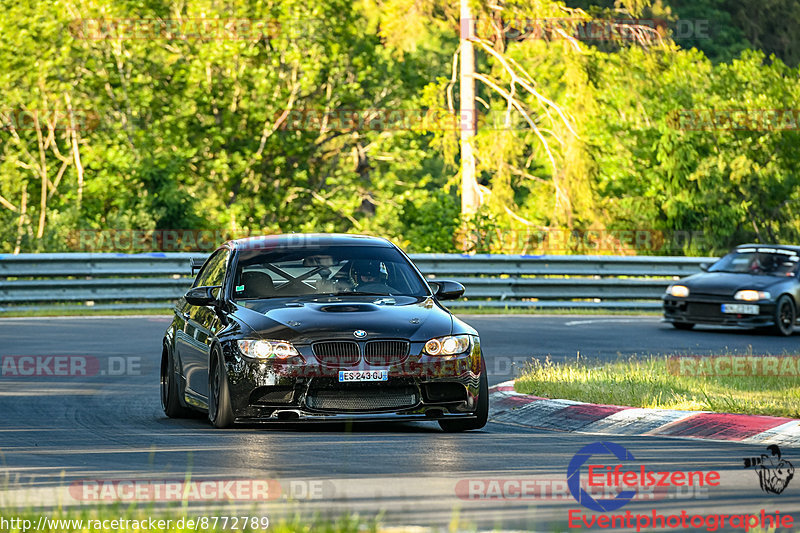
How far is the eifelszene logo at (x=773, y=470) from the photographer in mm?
8016

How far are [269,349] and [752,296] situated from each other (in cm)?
1300

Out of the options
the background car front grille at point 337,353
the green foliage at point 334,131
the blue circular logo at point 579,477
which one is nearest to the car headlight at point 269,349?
the background car front grille at point 337,353

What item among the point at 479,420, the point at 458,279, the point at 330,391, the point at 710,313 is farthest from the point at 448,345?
the point at 458,279

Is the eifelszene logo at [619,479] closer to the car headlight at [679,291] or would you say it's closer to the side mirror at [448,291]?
the side mirror at [448,291]

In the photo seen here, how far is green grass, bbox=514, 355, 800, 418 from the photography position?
38.1 ft

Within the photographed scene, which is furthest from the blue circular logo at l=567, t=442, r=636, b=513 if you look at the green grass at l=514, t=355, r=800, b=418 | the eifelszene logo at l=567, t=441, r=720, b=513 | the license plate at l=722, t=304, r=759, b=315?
the license plate at l=722, t=304, r=759, b=315

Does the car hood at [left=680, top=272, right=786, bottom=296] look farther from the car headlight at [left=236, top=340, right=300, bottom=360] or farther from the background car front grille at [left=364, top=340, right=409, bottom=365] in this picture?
the car headlight at [left=236, top=340, right=300, bottom=360]

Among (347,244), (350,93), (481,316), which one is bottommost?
(481,316)

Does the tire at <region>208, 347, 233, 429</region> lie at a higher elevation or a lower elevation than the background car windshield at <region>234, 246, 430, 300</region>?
lower

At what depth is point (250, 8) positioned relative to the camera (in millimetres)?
37156

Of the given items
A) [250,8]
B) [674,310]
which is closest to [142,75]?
[250,8]

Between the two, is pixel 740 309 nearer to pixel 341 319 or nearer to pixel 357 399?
pixel 341 319

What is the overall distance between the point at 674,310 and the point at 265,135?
58.0 ft

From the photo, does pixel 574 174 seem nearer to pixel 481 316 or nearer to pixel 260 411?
pixel 481 316
